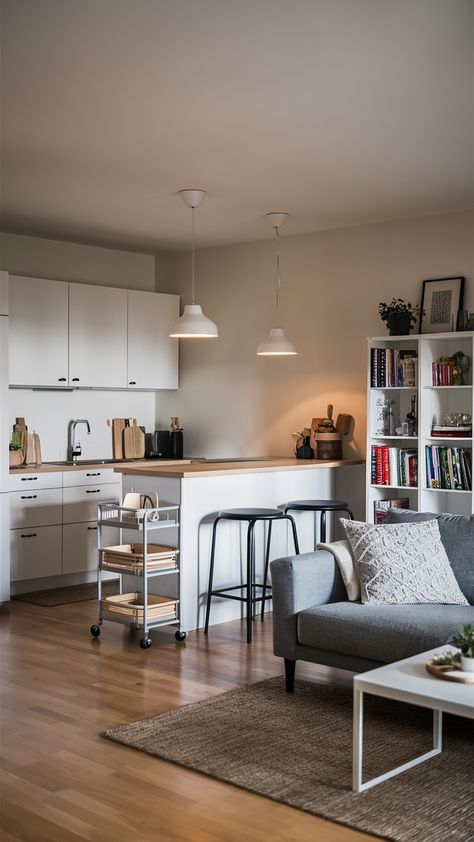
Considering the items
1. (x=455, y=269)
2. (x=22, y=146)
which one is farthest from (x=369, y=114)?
(x=455, y=269)

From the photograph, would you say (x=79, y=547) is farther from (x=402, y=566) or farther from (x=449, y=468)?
(x=402, y=566)

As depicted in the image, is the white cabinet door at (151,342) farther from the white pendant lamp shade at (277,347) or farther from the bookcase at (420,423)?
the bookcase at (420,423)

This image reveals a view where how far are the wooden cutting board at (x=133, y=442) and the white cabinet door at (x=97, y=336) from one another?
47 centimetres

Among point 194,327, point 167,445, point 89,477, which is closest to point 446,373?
point 194,327

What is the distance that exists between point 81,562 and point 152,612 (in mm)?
1873

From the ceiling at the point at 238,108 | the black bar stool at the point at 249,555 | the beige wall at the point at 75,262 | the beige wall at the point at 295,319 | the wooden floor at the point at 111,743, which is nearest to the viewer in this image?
the wooden floor at the point at 111,743

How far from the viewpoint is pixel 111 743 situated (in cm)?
366

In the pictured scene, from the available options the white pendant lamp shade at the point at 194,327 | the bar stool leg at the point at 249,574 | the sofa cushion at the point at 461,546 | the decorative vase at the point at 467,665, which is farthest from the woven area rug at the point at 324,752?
the white pendant lamp shade at the point at 194,327

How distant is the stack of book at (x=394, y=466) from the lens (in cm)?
623

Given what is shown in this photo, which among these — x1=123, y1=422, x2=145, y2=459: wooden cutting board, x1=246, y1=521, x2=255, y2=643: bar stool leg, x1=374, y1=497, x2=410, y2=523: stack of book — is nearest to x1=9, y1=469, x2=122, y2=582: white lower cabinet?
x1=123, y1=422, x2=145, y2=459: wooden cutting board

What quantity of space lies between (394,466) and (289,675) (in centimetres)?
231

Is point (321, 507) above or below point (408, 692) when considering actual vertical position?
above

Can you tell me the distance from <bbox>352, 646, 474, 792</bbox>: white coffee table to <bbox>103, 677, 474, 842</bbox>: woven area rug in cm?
7

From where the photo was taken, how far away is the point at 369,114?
14.1 ft
